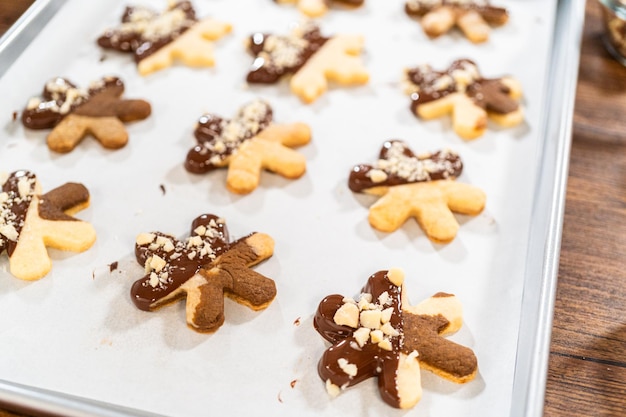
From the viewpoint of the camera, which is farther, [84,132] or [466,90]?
[466,90]

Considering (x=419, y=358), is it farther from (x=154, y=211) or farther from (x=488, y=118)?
(x=488, y=118)

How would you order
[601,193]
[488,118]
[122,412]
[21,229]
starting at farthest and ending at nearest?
1. [488,118]
2. [601,193]
3. [21,229]
4. [122,412]

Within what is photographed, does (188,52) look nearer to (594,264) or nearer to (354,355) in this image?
(354,355)

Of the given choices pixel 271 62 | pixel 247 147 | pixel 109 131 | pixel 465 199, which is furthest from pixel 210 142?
pixel 465 199

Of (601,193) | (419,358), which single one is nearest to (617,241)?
(601,193)

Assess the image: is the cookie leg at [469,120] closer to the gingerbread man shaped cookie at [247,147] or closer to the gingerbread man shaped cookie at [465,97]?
the gingerbread man shaped cookie at [465,97]

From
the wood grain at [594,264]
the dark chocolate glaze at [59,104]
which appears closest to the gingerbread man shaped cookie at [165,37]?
the dark chocolate glaze at [59,104]
